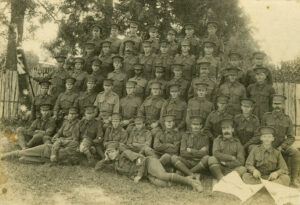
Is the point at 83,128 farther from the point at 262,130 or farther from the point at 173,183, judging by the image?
the point at 262,130

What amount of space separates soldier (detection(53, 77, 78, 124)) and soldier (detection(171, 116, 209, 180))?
9.30 ft

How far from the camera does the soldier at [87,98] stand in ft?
22.6

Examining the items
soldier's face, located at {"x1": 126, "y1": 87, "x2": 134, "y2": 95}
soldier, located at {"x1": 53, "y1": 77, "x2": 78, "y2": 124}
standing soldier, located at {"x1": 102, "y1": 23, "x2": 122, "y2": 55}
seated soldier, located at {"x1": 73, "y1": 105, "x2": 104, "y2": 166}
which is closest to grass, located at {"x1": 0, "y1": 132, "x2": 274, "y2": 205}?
seated soldier, located at {"x1": 73, "y1": 105, "x2": 104, "y2": 166}

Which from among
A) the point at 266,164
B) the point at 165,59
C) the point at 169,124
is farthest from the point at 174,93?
the point at 266,164

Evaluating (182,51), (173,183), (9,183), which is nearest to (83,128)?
(9,183)

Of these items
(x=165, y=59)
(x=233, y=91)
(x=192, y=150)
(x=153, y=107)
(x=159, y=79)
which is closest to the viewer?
(x=192, y=150)

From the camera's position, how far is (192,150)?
511cm

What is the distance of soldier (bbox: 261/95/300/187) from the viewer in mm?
5000

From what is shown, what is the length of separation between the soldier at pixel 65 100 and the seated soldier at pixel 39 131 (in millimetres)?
252

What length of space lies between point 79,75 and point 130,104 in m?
1.76

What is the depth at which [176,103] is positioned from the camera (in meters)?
6.17

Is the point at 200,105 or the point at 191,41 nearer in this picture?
the point at 200,105

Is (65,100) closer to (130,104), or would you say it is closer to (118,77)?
(118,77)

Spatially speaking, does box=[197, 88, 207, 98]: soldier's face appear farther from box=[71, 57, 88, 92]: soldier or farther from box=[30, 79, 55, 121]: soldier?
box=[30, 79, 55, 121]: soldier
